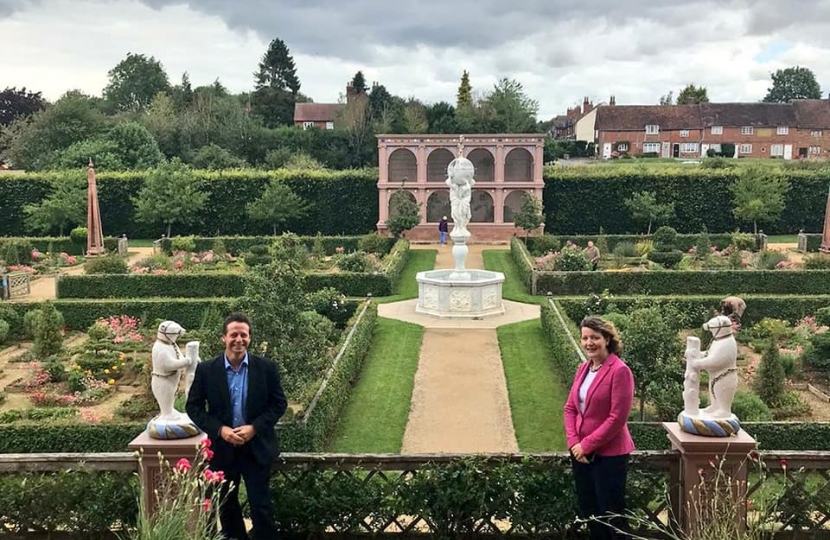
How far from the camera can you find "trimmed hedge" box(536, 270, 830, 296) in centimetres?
2102

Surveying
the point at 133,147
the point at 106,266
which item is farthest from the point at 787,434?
the point at 133,147

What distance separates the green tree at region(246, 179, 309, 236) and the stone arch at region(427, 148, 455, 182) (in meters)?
6.45

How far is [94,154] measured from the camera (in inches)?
1689

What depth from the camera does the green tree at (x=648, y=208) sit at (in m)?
35.3

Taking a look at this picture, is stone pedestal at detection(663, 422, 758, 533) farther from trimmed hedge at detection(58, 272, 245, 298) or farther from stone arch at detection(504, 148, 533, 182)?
stone arch at detection(504, 148, 533, 182)

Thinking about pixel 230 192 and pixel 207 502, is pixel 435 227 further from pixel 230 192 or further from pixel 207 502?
pixel 207 502

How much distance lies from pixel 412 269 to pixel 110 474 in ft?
69.6

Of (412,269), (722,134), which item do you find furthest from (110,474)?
(722,134)

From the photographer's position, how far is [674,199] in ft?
121

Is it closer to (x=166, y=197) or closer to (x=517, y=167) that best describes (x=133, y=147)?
(x=166, y=197)

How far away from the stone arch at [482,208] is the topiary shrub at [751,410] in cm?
2582

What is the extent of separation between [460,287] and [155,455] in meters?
14.1

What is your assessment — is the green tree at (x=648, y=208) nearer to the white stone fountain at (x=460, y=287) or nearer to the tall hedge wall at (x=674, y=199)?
the tall hedge wall at (x=674, y=199)

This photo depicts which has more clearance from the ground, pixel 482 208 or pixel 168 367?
pixel 168 367
